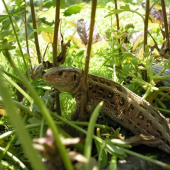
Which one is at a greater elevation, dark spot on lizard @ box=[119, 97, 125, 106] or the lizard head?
the lizard head

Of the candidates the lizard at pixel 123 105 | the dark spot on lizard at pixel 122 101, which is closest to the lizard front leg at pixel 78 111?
the lizard at pixel 123 105

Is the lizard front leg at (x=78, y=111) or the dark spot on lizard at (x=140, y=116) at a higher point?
the lizard front leg at (x=78, y=111)

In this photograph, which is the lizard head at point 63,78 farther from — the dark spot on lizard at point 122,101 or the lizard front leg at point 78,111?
the dark spot on lizard at point 122,101

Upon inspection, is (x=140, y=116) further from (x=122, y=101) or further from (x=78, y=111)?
(x=78, y=111)

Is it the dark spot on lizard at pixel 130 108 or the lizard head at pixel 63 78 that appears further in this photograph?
the dark spot on lizard at pixel 130 108

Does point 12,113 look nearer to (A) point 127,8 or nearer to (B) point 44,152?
(B) point 44,152

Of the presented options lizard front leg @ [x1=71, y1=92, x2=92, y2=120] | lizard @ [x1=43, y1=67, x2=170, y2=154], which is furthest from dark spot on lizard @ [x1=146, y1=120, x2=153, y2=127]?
lizard front leg @ [x1=71, y1=92, x2=92, y2=120]

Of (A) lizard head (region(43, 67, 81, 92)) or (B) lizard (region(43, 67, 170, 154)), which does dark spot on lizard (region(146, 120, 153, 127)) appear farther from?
(A) lizard head (region(43, 67, 81, 92))

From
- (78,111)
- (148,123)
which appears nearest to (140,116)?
(148,123)
